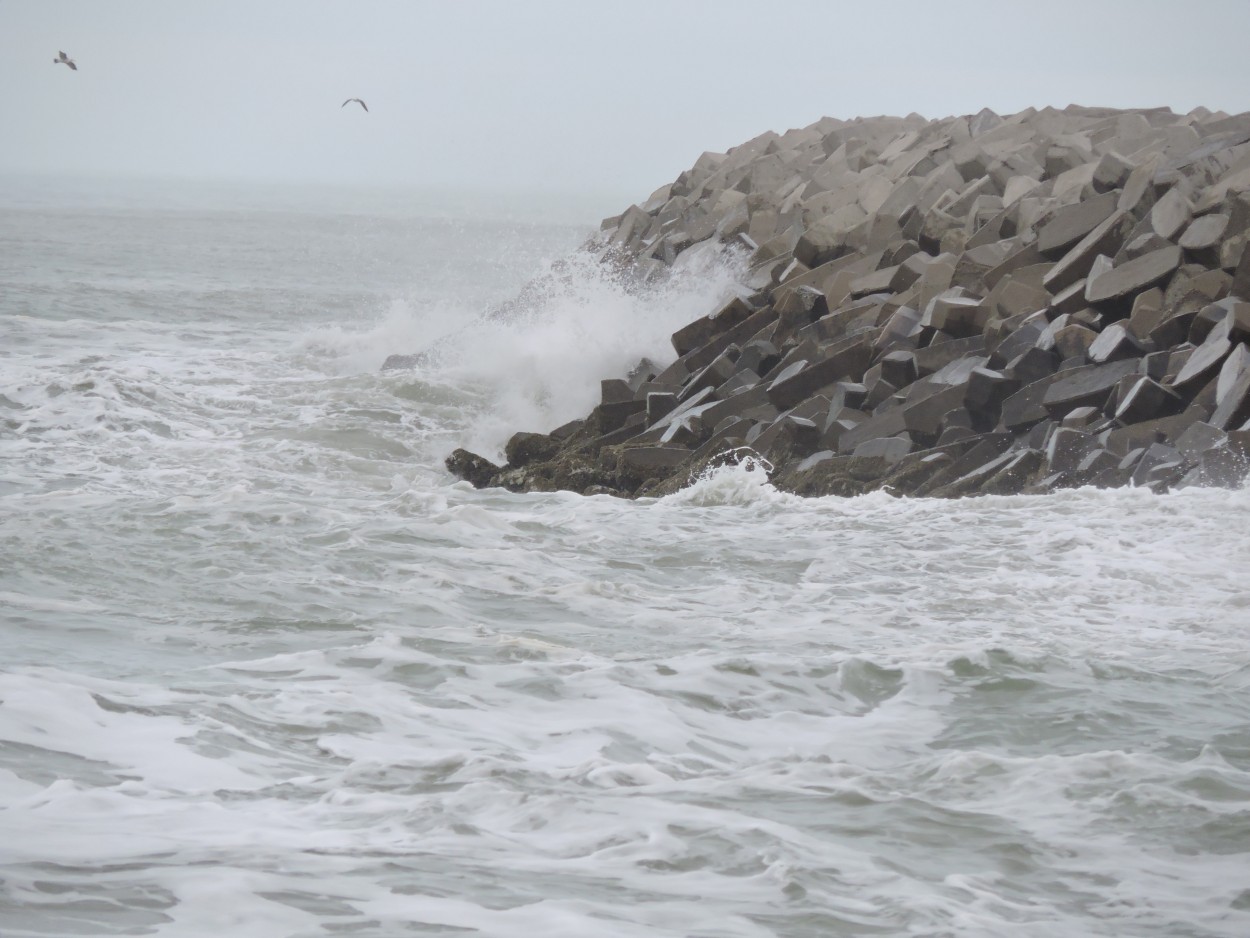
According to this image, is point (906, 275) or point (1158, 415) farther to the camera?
point (906, 275)

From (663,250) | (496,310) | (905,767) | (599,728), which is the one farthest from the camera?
(496,310)

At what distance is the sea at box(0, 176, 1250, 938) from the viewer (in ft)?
11.7

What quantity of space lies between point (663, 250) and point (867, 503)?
7.31m

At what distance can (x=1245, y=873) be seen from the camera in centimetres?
379

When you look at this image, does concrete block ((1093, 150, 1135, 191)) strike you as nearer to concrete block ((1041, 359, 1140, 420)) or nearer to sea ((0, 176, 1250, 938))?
concrete block ((1041, 359, 1140, 420))

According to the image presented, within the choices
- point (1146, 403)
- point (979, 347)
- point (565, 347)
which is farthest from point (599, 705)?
point (565, 347)

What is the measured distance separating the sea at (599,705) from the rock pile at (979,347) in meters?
0.41

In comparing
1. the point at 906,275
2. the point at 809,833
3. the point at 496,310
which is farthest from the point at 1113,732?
the point at 496,310

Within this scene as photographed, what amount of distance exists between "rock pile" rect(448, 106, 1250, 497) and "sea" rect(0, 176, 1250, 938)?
16.1 inches

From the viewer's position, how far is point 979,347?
30.9 ft

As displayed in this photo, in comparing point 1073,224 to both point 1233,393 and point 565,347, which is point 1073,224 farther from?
point 565,347

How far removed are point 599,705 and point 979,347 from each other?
5.33 meters

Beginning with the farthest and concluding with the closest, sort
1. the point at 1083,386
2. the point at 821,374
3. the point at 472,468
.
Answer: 1. the point at 472,468
2. the point at 821,374
3. the point at 1083,386

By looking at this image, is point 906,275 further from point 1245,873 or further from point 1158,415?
point 1245,873
